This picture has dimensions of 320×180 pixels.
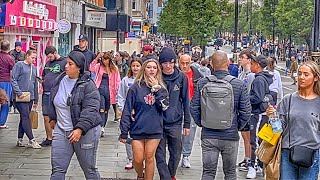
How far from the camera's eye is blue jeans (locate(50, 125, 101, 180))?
6.89 m

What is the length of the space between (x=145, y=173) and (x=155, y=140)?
1.51 ft

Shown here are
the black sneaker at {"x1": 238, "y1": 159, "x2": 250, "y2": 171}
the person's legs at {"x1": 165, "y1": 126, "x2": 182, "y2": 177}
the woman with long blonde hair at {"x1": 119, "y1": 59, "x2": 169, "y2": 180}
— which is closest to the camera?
the woman with long blonde hair at {"x1": 119, "y1": 59, "x2": 169, "y2": 180}

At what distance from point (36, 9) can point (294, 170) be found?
18.6m

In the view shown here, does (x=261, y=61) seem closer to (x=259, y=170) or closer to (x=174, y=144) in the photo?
(x=259, y=170)

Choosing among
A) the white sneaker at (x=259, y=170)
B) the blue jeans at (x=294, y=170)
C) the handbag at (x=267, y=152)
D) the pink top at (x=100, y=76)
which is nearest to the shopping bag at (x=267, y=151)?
the handbag at (x=267, y=152)

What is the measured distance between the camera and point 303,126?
20.8ft

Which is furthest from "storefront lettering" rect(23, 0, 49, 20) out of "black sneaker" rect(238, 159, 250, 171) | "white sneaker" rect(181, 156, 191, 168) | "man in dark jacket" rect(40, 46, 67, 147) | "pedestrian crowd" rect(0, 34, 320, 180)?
"black sneaker" rect(238, 159, 250, 171)

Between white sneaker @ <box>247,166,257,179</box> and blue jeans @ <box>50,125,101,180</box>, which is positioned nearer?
blue jeans @ <box>50,125,101,180</box>

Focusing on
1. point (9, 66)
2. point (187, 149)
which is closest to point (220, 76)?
point (187, 149)

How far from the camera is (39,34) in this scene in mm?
25312

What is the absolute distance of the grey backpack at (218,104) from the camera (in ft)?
23.5

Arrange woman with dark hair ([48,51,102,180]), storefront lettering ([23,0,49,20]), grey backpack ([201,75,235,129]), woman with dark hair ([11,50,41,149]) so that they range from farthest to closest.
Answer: storefront lettering ([23,0,49,20]) → woman with dark hair ([11,50,41,149]) → grey backpack ([201,75,235,129]) → woman with dark hair ([48,51,102,180])

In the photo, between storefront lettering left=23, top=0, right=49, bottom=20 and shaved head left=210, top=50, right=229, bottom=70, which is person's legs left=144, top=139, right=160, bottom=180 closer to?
shaved head left=210, top=50, right=229, bottom=70

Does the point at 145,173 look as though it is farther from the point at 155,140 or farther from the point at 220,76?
the point at 220,76
